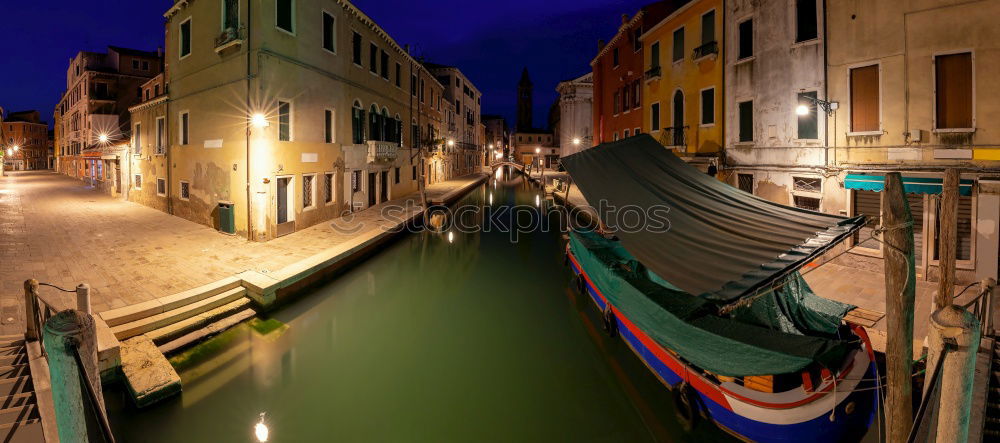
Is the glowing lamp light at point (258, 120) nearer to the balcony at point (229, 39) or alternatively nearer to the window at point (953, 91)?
the balcony at point (229, 39)

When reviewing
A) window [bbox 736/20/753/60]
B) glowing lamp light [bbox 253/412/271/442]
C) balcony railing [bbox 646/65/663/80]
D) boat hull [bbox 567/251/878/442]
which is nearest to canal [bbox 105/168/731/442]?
glowing lamp light [bbox 253/412/271/442]

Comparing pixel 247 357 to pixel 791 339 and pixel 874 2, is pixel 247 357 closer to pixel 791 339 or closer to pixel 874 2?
pixel 791 339

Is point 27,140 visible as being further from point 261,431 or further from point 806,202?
point 806,202

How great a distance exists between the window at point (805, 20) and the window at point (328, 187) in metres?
15.4

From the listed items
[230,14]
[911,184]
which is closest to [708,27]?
[911,184]

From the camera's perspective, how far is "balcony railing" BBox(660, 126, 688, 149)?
657 inches

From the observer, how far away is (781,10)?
12141mm

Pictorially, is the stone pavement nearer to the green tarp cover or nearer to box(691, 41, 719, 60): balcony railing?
the green tarp cover

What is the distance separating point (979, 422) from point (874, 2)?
953cm

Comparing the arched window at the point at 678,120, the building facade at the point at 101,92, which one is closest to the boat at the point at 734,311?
the arched window at the point at 678,120

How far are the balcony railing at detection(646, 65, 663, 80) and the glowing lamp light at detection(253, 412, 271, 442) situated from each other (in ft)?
59.0

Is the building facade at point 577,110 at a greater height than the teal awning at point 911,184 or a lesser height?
greater

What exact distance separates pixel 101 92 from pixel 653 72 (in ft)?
128

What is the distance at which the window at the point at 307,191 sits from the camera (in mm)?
15125
